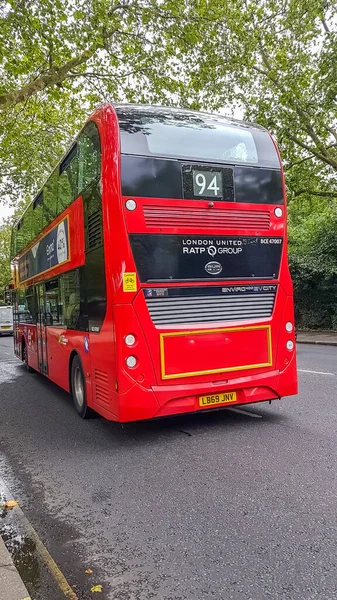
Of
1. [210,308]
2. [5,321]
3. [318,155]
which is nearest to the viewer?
[210,308]

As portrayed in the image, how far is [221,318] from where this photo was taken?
595 cm

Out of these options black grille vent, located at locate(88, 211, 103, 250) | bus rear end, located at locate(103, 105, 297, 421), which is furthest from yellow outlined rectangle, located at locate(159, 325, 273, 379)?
black grille vent, located at locate(88, 211, 103, 250)

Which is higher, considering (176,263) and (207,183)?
(207,183)

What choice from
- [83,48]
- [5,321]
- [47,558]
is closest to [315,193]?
[83,48]

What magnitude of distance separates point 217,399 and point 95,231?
2543mm

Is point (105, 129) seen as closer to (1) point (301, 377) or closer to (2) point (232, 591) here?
(2) point (232, 591)

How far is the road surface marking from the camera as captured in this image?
9.11ft

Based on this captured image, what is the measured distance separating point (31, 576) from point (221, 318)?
367cm

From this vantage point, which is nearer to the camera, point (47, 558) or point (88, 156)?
point (47, 558)

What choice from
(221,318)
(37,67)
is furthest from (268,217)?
(37,67)

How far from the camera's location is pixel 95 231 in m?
5.80

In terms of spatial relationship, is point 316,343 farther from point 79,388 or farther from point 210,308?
point 210,308

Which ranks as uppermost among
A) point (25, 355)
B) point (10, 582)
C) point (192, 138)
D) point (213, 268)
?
point (192, 138)

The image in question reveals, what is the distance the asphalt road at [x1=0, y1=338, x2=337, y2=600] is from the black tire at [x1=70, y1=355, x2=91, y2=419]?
19 centimetres
